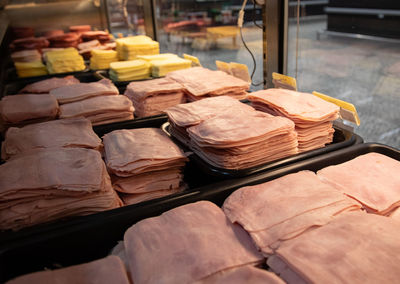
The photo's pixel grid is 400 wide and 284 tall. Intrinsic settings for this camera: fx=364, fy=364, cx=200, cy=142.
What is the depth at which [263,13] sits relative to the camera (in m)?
2.05

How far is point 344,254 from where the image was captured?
31.8 inches

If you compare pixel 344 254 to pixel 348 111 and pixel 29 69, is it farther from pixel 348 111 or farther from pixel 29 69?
pixel 29 69

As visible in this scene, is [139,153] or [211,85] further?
[211,85]

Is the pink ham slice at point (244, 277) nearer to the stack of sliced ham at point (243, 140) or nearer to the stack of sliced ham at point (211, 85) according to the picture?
the stack of sliced ham at point (243, 140)

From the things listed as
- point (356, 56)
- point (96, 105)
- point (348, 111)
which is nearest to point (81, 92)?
point (96, 105)

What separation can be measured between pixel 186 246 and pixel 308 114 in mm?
805

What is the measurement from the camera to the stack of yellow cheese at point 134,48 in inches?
122

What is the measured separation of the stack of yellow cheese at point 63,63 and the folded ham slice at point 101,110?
125 centimetres

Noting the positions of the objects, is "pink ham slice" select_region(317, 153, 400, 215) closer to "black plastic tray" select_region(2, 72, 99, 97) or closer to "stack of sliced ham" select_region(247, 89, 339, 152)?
"stack of sliced ham" select_region(247, 89, 339, 152)

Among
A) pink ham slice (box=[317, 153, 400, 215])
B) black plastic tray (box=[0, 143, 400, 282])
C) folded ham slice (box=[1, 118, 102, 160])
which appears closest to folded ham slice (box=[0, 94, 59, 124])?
folded ham slice (box=[1, 118, 102, 160])

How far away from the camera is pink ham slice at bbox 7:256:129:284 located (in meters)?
0.83

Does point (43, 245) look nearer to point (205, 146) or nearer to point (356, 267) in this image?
point (205, 146)

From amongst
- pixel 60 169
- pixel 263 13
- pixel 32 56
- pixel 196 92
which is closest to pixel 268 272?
pixel 60 169

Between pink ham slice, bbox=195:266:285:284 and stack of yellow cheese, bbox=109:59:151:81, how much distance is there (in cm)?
204
